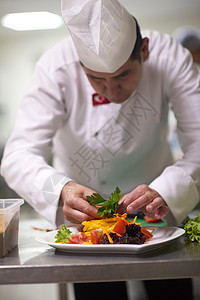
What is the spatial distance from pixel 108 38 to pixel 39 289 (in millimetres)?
2257

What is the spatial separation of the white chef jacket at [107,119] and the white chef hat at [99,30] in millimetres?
235

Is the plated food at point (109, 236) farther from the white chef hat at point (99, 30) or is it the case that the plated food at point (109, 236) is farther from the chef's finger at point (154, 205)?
the white chef hat at point (99, 30)

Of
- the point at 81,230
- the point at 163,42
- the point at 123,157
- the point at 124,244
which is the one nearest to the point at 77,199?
the point at 81,230

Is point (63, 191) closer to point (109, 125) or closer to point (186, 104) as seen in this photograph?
point (109, 125)

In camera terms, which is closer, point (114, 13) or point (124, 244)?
point (124, 244)

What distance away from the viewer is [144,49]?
4.74 feet

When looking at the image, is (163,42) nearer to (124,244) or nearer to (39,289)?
(124,244)

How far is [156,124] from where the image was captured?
1.56 metres

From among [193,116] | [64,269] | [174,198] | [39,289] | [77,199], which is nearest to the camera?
[64,269]

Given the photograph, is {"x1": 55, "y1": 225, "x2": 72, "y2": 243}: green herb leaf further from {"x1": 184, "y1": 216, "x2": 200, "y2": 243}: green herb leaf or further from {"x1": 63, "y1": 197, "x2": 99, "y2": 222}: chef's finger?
{"x1": 184, "y1": 216, "x2": 200, "y2": 243}: green herb leaf

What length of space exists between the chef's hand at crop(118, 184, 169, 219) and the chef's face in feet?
1.20

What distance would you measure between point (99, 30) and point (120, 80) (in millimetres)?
196

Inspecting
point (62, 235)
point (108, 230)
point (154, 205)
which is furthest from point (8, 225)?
point (154, 205)

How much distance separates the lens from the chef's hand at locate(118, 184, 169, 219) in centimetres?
110
